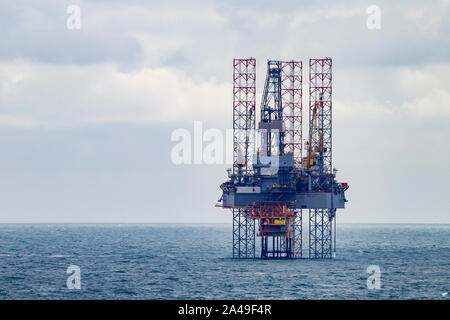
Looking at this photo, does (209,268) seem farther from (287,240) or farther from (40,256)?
(40,256)

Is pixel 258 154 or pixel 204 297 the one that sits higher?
pixel 258 154

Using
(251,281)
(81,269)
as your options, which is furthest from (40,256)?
(251,281)

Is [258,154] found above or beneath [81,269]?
above
